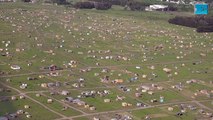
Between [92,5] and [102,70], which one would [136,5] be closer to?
[92,5]

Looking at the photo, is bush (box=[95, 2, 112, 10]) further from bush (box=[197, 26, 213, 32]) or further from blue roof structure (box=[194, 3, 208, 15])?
bush (box=[197, 26, 213, 32])

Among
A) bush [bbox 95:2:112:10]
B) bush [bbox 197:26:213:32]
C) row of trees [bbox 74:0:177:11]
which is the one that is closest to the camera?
bush [bbox 197:26:213:32]

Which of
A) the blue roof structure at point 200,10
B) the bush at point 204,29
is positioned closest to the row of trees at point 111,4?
the blue roof structure at point 200,10

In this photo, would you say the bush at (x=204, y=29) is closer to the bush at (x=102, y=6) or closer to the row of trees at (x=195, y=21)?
the row of trees at (x=195, y=21)

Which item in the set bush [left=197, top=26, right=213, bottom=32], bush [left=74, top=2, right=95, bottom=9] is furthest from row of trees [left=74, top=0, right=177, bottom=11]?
bush [left=197, top=26, right=213, bottom=32]

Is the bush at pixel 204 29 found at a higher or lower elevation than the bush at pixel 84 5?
lower

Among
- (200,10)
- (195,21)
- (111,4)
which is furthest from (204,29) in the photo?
(111,4)

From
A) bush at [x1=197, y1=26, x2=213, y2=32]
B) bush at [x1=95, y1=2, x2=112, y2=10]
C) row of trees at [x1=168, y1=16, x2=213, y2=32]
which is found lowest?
bush at [x1=197, y1=26, x2=213, y2=32]

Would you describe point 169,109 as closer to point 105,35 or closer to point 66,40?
point 66,40
